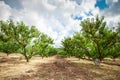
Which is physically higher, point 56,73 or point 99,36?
point 99,36

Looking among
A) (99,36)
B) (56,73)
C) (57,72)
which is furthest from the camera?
(99,36)

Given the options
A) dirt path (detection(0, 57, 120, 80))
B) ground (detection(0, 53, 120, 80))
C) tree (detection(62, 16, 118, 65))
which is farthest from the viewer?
tree (detection(62, 16, 118, 65))

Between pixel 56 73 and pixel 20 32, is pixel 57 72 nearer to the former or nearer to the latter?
pixel 56 73

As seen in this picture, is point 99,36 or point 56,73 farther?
point 99,36

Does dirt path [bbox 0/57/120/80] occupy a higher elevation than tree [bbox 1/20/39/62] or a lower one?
lower

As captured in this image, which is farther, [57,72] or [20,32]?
[20,32]

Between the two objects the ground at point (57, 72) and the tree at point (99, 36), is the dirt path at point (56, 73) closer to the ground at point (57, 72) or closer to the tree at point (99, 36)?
the ground at point (57, 72)

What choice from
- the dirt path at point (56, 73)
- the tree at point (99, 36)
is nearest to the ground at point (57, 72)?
the dirt path at point (56, 73)

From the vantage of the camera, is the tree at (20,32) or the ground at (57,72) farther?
the tree at (20,32)

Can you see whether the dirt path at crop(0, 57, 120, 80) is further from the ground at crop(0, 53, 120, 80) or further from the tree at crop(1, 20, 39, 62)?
the tree at crop(1, 20, 39, 62)

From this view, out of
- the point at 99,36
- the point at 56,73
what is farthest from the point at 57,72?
the point at 99,36

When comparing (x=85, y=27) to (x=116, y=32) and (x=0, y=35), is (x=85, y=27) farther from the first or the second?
(x=0, y=35)

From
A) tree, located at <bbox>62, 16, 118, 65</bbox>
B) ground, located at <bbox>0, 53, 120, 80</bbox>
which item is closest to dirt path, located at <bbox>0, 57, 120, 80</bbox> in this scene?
ground, located at <bbox>0, 53, 120, 80</bbox>

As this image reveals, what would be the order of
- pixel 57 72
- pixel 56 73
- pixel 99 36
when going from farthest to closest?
pixel 99 36 → pixel 57 72 → pixel 56 73
